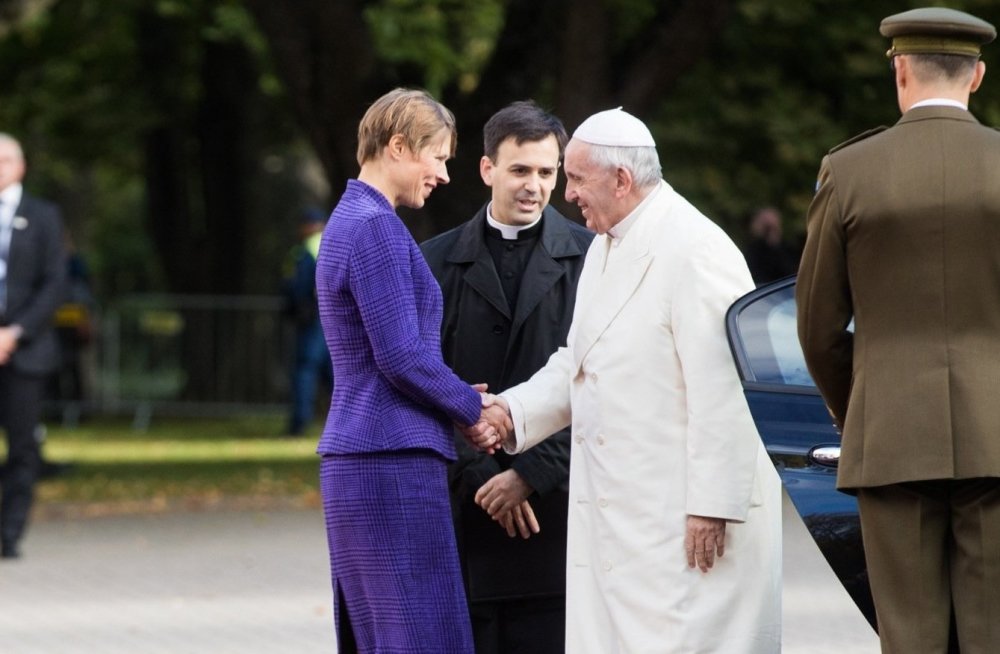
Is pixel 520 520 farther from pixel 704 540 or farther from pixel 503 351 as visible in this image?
pixel 704 540

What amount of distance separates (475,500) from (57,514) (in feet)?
28.3

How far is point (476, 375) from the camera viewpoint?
640 cm

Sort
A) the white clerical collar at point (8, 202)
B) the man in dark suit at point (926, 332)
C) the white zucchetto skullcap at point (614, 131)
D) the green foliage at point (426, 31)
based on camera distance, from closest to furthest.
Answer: the man in dark suit at point (926, 332)
the white zucchetto skullcap at point (614, 131)
the white clerical collar at point (8, 202)
the green foliage at point (426, 31)

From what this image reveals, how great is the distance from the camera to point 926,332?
15.3 ft

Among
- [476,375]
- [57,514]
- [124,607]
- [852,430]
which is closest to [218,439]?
[57,514]

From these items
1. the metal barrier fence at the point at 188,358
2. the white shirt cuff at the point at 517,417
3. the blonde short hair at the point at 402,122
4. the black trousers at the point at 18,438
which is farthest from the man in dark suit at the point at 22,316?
the metal barrier fence at the point at 188,358

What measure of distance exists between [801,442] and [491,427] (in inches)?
35.9

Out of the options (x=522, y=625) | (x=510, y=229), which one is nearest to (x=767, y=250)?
(x=510, y=229)

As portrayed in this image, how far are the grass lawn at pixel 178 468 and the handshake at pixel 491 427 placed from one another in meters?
8.72

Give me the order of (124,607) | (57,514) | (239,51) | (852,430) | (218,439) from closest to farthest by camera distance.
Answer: (852,430) → (124,607) → (57,514) → (218,439) → (239,51)

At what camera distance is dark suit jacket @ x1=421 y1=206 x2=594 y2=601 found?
6309 mm

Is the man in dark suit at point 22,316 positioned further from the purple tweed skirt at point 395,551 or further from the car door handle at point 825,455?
the car door handle at point 825,455

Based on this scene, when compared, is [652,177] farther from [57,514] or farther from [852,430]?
[57,514]

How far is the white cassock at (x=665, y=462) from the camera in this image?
5406 mm
